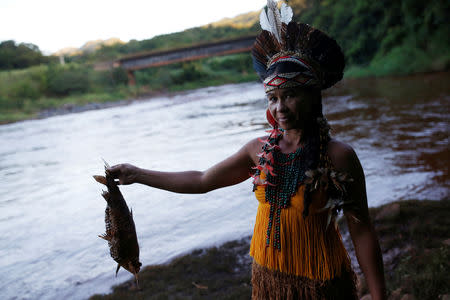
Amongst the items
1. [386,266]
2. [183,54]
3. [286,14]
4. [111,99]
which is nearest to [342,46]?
[183,54]

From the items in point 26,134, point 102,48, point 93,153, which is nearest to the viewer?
point 93,153

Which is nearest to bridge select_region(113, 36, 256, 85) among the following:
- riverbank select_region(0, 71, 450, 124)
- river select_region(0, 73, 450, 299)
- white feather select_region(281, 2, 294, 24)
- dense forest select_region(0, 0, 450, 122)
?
dense forest select_region(0, 0, 450, 122)

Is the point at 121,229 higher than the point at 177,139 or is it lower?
higher

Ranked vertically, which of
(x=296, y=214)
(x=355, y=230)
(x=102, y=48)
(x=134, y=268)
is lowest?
(x=134, y=268)

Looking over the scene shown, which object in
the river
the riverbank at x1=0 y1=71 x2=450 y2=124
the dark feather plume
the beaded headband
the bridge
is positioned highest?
the bridge

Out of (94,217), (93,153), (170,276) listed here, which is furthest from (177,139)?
(170,276)

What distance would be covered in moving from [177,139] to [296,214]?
11282 millimetres

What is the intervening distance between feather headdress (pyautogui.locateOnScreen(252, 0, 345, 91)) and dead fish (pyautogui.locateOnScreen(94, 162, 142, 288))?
1015 millimetres

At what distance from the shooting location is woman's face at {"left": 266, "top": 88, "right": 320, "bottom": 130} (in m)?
1.65

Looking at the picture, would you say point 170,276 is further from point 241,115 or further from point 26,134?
point 26,134

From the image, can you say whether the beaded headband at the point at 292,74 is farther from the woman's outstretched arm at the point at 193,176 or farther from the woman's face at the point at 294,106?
the woman's outstretched arm at the point at 193,176

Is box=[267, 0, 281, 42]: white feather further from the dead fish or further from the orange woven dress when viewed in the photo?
the dead fish

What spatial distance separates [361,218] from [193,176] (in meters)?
0.85

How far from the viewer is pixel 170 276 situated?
159 inches
